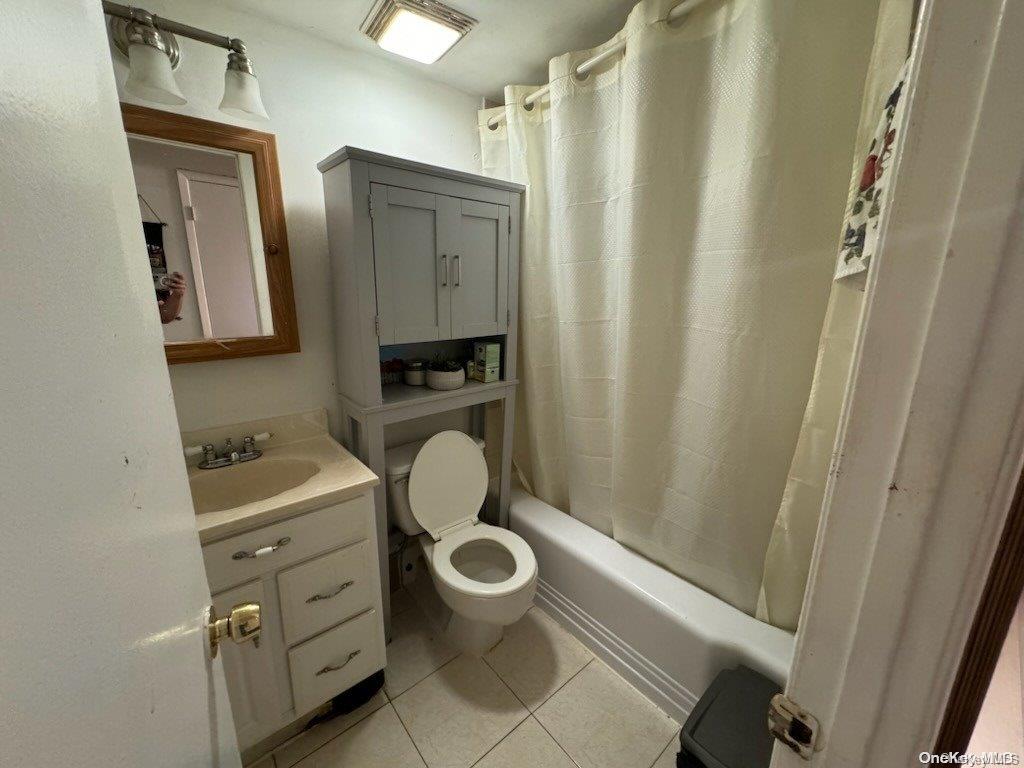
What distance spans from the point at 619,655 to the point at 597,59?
6.89ft

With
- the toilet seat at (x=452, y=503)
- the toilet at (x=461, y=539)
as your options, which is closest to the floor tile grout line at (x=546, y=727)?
the toilet at (x=461, y=539)

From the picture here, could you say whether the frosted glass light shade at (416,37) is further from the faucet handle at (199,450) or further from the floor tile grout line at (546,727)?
the floor tile grout line at (546,727)

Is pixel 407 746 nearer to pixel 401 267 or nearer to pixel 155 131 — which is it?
pixel 401 267

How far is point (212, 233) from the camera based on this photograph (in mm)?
1215

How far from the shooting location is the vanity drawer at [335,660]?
1.16 metres

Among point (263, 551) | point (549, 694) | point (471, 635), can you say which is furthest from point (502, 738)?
point (263, 551)

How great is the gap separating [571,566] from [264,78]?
2041 mm

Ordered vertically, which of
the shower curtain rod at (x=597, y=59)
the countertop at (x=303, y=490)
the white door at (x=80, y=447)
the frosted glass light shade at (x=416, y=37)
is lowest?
the countertop at (x=303, y=490)

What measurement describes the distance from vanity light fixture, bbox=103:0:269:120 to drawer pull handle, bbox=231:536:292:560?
Answer: 1.18 m

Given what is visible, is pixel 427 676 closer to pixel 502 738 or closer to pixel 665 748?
pixel 502 738

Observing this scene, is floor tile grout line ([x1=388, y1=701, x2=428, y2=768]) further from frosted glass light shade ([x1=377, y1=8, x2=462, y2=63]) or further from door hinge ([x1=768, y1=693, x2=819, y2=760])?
frosted glass light shade ([x1=377, y1=8, x2=462, y2=63])

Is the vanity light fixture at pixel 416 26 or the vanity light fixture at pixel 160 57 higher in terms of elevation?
the vanity light fixture at pixel 416 26

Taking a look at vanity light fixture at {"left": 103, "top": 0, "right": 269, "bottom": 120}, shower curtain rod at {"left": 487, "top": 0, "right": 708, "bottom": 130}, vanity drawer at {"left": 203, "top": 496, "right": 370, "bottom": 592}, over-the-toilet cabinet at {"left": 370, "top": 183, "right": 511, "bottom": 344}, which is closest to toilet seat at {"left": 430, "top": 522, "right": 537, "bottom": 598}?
vanity drawer at {"left": 203, "top": 496, "right": 370, "bottom": 592}

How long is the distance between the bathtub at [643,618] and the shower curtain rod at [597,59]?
1.74 meters
